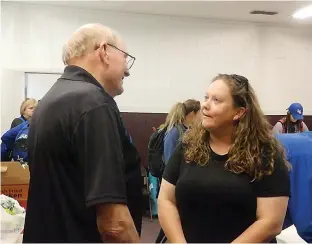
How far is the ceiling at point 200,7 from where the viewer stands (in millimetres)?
5273

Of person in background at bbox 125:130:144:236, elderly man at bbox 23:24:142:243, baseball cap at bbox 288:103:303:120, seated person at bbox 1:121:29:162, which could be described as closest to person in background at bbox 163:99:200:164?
seated person at bbox 1:121:29:162

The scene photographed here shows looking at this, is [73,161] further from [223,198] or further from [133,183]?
[223,198]

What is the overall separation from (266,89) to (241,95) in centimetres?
502

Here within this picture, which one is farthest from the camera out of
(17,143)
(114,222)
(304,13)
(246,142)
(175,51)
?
(175,51)

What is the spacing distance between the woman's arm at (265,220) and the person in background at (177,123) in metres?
2.02

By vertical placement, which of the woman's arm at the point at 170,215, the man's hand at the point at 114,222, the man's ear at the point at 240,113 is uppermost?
the man's ear at the point at 240,113

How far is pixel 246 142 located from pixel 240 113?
0.13m

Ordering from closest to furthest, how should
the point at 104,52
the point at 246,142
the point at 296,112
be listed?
the point at 104,52, the point at 246,142, the point at 296,112

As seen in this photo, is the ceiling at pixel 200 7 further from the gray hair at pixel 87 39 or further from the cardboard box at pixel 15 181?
the gray hair at pixel 87 39

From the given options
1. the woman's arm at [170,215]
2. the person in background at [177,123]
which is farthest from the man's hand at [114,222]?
the person in background at [177,123]

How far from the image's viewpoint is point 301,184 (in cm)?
164

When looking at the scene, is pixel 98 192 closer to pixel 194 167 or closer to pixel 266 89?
pixel 194 167

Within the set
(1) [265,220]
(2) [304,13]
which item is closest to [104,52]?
(1) [265,220]

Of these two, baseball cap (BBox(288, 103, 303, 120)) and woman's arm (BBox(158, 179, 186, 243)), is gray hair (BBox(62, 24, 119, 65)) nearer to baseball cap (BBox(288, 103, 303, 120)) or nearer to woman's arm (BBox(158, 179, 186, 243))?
woman's arm (BBox(158, 179, 186, 243))
